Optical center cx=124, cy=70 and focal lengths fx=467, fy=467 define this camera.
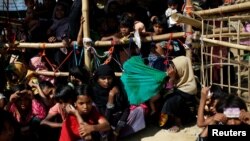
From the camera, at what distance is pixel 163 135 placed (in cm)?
556

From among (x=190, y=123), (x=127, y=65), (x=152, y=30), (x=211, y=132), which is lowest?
(x=190, y=123)

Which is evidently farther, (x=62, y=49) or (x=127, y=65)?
(x=62, y=49)

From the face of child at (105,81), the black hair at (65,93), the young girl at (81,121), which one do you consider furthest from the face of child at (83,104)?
the face of child at (105,81)

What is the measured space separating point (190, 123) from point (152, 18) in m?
1.55

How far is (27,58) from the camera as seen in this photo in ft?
22.6

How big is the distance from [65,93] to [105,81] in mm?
596

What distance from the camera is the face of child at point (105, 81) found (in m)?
5.49

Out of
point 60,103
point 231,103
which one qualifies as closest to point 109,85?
point 60,103

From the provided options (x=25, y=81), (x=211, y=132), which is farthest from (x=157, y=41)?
(x=211, y=132)

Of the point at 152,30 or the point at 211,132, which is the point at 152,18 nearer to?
the point at 152,30

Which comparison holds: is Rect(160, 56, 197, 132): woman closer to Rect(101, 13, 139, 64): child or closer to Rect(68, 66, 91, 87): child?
Rect(101, 13, 139, 64): child

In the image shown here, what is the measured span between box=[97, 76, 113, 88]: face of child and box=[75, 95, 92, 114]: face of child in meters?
0.79

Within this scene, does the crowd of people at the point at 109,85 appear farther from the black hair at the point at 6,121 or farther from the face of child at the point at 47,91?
the black hair at the point at 6,121

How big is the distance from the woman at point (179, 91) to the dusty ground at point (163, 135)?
3.3 inches
